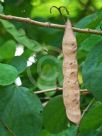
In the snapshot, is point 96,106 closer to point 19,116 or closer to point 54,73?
point 19,116

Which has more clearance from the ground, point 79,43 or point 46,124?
point 79,43

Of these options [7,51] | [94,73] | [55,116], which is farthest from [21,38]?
[94,73]

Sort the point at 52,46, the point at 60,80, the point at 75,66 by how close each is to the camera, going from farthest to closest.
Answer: the point at 52,46, the point at 60,80, the point at 75,66

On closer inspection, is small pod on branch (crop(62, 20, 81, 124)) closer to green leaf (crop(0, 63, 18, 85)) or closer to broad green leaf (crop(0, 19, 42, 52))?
green leaf (crop(0, 63, 18, 85))

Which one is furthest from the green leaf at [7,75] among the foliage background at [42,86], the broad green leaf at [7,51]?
the broad green leaf at [7,51]

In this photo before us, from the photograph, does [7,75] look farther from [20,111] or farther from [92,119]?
[92,119]

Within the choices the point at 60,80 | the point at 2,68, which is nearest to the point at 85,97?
the point at 60,80
